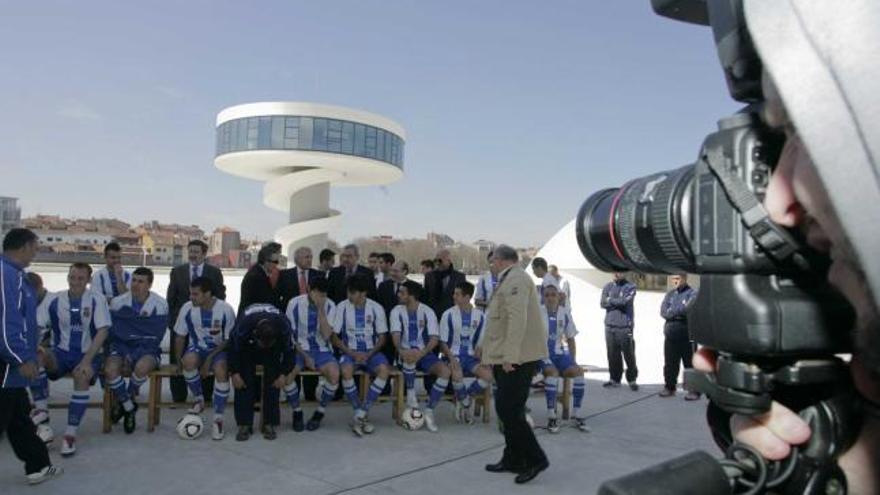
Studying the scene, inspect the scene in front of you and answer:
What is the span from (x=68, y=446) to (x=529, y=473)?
3505mm

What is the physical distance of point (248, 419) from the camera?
16.9 ft

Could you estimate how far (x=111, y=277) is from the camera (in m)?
6.22

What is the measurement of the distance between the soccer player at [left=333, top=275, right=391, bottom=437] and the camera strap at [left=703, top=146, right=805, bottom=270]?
4.89 meters

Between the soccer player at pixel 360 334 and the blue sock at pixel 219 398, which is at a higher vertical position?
the soccer player at pixel 360 334

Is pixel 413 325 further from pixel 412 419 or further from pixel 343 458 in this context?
pixel 343 458

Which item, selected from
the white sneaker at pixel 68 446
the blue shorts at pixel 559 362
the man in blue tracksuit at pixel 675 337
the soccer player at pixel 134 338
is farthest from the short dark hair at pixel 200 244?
the man in blue tracksuit at pixel 675 337

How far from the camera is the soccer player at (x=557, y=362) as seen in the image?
5723mm

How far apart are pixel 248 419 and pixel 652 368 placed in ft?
21.5

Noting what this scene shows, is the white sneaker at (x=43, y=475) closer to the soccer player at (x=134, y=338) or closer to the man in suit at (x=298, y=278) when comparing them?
the soccer player at (x=134, y=338)

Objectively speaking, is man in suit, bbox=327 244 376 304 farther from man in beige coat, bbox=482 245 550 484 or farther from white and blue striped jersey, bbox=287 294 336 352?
man in beige coat, bbox=482 245 550 484

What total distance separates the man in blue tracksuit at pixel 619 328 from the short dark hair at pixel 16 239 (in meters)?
6.15

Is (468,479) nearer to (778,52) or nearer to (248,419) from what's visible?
(248,419)

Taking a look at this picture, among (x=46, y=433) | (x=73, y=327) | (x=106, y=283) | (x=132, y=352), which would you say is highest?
(x=106, y=283)

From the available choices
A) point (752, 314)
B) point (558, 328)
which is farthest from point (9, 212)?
point (752, 314)
